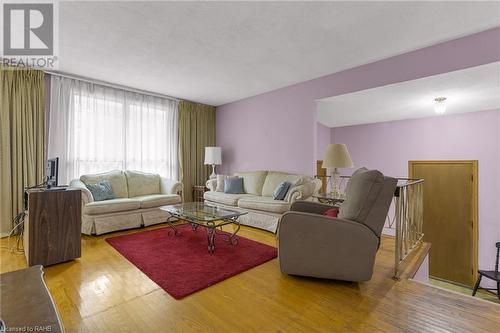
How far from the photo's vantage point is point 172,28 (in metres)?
2.47

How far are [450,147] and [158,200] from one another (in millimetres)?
5383

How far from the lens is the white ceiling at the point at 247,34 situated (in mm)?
2162

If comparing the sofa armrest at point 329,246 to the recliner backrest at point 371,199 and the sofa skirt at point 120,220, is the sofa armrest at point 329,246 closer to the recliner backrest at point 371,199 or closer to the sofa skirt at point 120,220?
the recliner backrest at point 371,199

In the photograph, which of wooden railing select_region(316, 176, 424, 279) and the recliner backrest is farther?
wooden railing select_region(316, 176, 424, 279)

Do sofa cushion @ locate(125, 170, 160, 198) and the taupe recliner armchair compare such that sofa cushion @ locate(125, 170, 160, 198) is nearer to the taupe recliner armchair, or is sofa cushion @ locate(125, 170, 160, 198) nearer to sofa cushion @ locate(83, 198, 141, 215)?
sofa cushion @ locate(83, 198, 141, 215)

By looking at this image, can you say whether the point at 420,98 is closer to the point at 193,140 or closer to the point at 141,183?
the point at 193,140

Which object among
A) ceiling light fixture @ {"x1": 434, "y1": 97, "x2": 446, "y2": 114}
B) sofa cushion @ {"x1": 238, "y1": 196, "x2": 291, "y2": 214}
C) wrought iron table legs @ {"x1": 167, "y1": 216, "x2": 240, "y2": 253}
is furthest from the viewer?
ceiling light fixture @ {"x1": 434, "y1": 97, "x2": 446, "y2": 114}

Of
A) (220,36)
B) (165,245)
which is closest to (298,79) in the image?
(220,36)

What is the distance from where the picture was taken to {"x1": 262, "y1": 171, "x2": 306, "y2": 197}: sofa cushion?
416 cm

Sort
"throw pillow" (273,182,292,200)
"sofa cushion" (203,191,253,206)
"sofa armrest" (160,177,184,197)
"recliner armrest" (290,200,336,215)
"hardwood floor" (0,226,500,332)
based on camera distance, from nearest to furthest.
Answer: "hardwood floor" (0,226,500,332) → "recliner armrest" (290,200,336,215) → "throw pillow" (273,182,292,200) → "sofa cushion" (203,191,253,206) → "sofa armrest" (160,177,184,197)

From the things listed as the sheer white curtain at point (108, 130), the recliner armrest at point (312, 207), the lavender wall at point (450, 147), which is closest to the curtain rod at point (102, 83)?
the sheer white curtain at point (108, 130)

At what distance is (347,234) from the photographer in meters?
1.94

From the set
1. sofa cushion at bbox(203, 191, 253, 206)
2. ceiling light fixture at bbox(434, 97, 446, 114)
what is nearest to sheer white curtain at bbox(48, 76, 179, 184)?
sofa cushion at bbox(203, 191, 253, 206)

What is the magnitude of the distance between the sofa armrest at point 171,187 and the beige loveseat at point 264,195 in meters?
0.55
